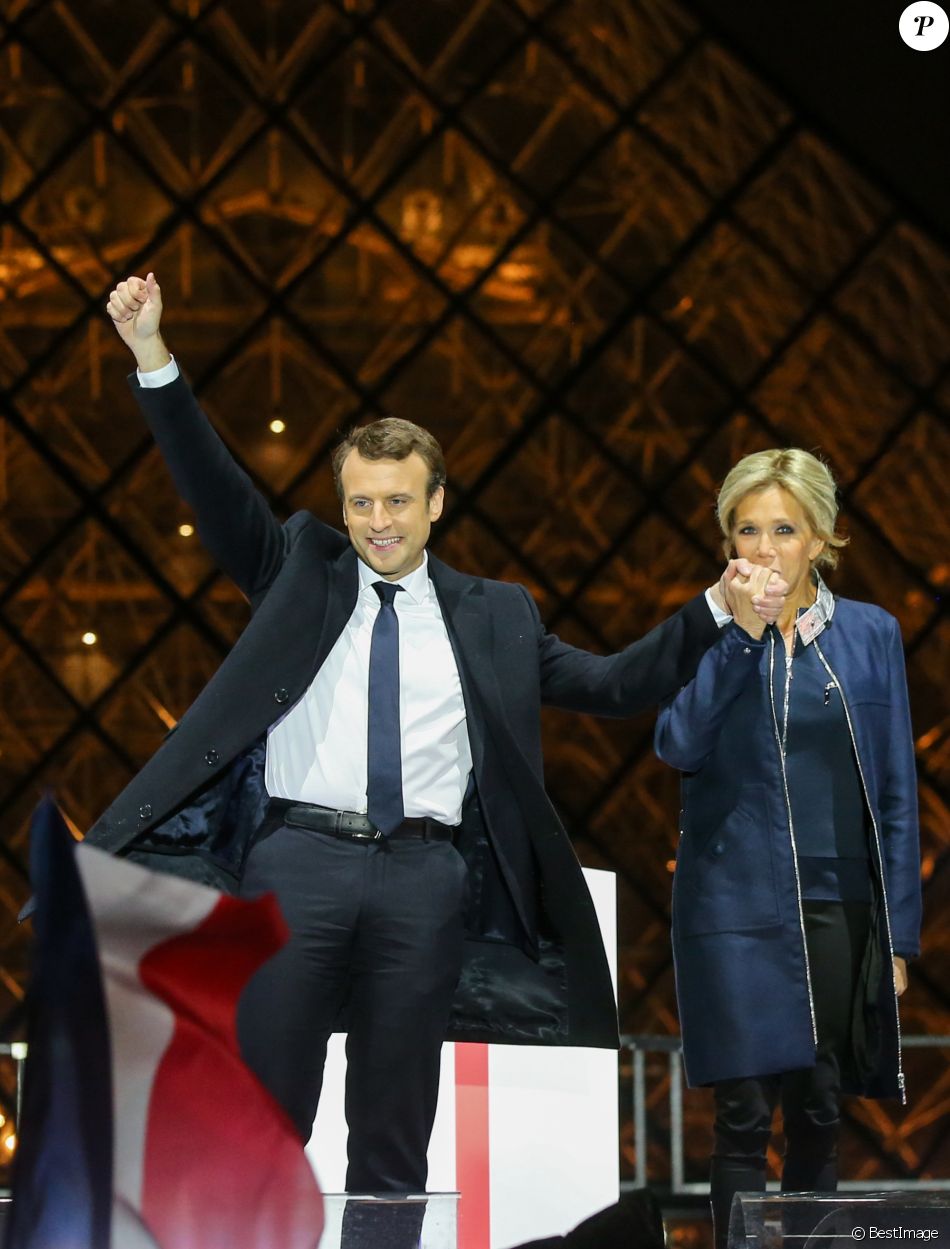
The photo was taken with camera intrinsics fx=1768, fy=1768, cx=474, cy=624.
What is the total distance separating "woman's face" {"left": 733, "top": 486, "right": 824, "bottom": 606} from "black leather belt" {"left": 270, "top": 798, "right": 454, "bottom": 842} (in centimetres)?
45

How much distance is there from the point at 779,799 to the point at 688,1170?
2.91m

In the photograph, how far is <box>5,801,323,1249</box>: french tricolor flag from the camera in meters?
0.68

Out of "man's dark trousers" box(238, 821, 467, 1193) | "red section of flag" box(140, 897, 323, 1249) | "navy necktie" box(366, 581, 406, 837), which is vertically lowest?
"red section of flag" box(140, 897, 323, 1249)

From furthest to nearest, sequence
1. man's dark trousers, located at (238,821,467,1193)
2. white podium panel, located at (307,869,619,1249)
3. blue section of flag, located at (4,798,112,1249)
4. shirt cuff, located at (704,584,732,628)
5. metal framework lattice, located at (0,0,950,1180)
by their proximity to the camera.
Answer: metal framework lattice, located at (0,0,950,1180), white podium panel, located at (307,869,619,1249), shirt cuff, located at (704,584,732,628), man's dark trousers, located at (238,821,467,1193), blue section of flag, located at (4,798,112,1249)

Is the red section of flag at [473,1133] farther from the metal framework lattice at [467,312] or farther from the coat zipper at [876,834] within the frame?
the metal framework lattice at [467,312]

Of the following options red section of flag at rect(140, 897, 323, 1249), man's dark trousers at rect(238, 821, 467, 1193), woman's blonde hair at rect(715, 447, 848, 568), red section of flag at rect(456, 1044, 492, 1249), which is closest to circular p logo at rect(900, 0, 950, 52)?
woman's blonde hair at rect(715, 447, 848, 568)

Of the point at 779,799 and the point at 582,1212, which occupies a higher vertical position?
the point at 779,799

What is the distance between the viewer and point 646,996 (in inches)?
182

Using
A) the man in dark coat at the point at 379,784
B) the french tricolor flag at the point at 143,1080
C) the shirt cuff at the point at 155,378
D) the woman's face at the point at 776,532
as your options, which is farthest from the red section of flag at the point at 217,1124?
the woman's face at the point at 776,532

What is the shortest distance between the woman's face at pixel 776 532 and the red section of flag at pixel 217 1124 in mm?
1068

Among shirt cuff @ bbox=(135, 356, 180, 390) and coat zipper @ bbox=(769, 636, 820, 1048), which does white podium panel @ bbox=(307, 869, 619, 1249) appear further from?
shirt cuff @ bbox=(135, 356, 180, 390)

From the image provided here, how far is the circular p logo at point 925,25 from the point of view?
417 centimetres

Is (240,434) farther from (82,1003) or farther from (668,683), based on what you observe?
(82,1003)

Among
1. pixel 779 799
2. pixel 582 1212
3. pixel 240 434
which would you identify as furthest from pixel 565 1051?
pixel 240 434
